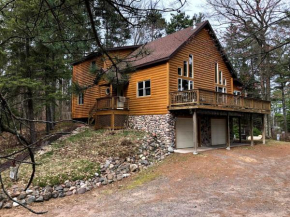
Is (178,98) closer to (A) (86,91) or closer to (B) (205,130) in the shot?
(B) (205,130)

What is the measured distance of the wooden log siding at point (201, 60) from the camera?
13.7 meters

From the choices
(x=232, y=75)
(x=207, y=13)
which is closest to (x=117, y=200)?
(x=207, y=13)

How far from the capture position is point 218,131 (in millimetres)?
16547

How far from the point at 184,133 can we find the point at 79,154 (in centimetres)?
626

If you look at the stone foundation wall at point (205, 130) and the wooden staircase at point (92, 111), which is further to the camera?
the wooden staircase at point (92, 111)

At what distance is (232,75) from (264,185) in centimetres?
1201

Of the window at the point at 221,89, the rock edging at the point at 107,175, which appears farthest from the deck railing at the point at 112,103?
the window at the point at 221,89

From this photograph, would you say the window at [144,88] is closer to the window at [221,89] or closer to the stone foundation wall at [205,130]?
the stone foundation wall at [205,130]

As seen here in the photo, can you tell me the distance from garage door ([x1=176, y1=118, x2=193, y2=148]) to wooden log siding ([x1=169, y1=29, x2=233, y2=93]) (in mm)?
2058

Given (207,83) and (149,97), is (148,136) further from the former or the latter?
(207,83)

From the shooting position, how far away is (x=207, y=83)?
51.6 ft

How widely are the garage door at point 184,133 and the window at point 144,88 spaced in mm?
2539

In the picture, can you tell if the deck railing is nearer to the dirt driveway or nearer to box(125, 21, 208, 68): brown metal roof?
box(125, 21, 208, 68): brown metal roof

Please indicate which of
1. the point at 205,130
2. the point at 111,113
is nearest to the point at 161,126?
the point at 111,113
